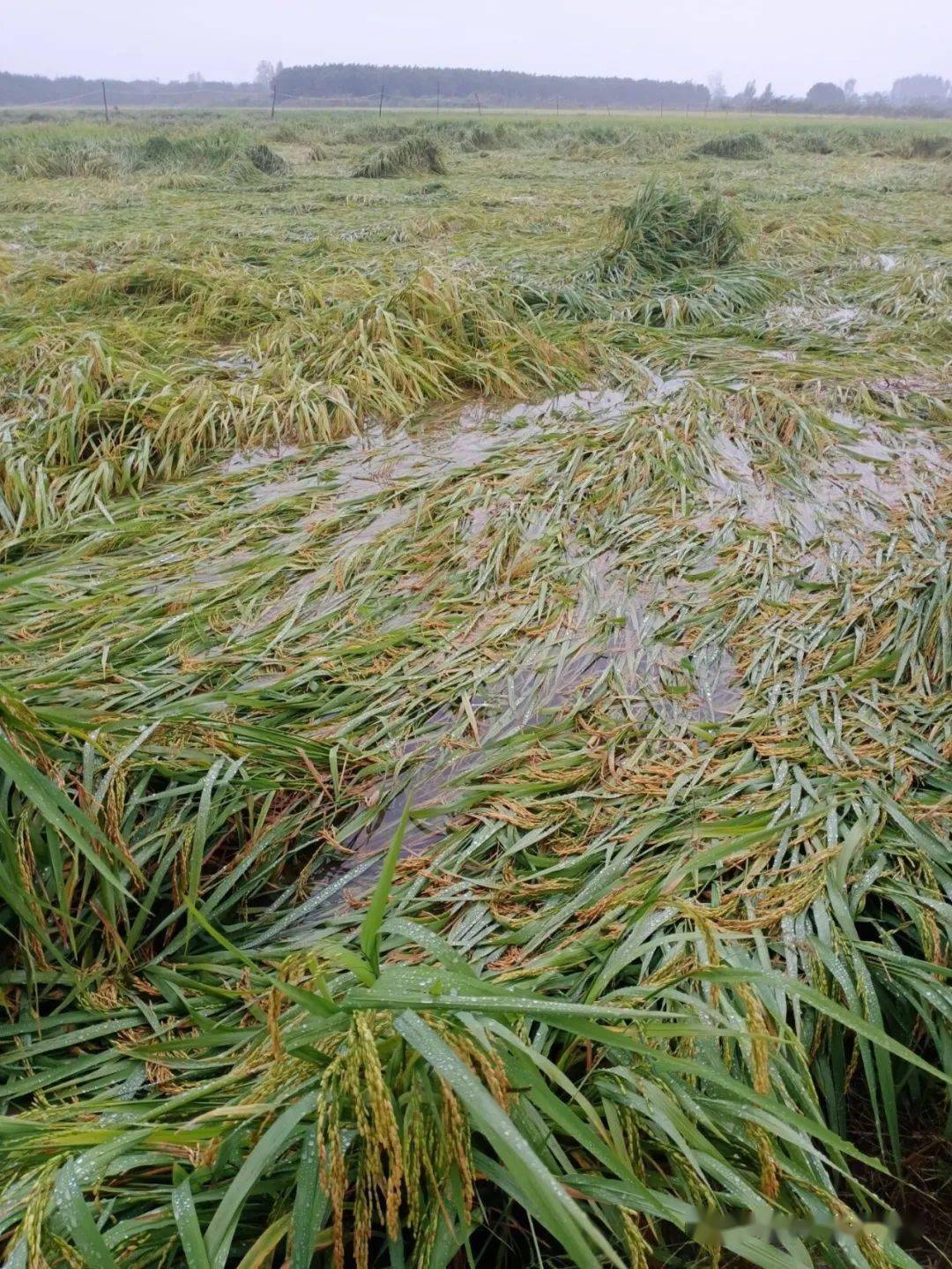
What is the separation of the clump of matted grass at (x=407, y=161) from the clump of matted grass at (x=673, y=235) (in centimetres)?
829

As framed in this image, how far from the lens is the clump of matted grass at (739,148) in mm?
17578

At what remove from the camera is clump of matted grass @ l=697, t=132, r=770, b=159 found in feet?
57.7

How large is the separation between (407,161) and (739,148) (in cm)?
851

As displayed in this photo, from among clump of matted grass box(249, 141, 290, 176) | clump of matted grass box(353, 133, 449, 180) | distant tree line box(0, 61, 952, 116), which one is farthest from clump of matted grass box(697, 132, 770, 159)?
distant tree line box(0, 61, 952, 116)

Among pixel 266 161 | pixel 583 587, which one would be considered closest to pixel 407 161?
pixel 266 161

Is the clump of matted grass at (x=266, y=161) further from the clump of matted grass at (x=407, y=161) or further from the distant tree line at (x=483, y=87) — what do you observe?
the distant tree line at (x=483, y=87)

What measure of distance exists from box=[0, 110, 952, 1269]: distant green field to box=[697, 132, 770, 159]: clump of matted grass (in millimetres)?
15372

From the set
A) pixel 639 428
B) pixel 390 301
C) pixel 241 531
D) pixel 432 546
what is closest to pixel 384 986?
pixel 432 546

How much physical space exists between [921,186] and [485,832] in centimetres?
1554

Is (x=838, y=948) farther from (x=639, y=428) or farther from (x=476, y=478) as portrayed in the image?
(x=639, y=428)

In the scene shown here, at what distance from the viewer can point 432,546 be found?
10.0ft

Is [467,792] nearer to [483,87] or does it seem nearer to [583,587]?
[583,587]

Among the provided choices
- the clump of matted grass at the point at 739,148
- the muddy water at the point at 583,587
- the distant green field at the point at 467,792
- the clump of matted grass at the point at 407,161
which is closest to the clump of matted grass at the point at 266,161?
the clump of matted grass at the point at 407,161

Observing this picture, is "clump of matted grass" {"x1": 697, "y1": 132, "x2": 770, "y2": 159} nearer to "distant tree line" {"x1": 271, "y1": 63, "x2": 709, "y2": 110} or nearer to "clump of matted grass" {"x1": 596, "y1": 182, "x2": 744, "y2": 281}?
"clump of matted grass" {"x1": 596, "y1": 182, "x2": 744, "y2": 281}
